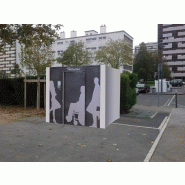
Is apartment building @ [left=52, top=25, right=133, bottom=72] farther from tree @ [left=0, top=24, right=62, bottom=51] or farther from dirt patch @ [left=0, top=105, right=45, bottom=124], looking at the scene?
dirt patch @ [left=0, top=105, right=45, bottom=124]

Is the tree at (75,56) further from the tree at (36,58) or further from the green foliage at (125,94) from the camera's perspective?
the green foliage at (125,94)

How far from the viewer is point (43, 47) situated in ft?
44.6

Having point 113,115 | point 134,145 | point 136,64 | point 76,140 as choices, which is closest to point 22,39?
point 113,115

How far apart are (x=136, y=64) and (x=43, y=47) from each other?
45.0 meters

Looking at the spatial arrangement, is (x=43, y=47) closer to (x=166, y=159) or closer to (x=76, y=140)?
(x=76, y=140)

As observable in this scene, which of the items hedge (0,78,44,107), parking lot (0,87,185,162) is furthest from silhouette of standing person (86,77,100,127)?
hedge (0,78,44,107)

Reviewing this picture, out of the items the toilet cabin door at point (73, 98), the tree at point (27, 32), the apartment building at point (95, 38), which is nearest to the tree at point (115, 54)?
the apartment building at point (95, 38)

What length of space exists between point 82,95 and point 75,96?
0.34 m

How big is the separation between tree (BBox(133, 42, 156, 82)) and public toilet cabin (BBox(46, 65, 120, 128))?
46019 mm

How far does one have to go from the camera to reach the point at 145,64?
180ft

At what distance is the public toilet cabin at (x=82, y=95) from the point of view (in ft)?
26.3

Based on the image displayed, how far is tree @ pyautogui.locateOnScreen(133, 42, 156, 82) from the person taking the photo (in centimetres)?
5353

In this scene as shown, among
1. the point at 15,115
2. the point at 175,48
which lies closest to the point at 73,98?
the point at 15,115

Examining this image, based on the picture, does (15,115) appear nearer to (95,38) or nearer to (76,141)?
(76,141)
